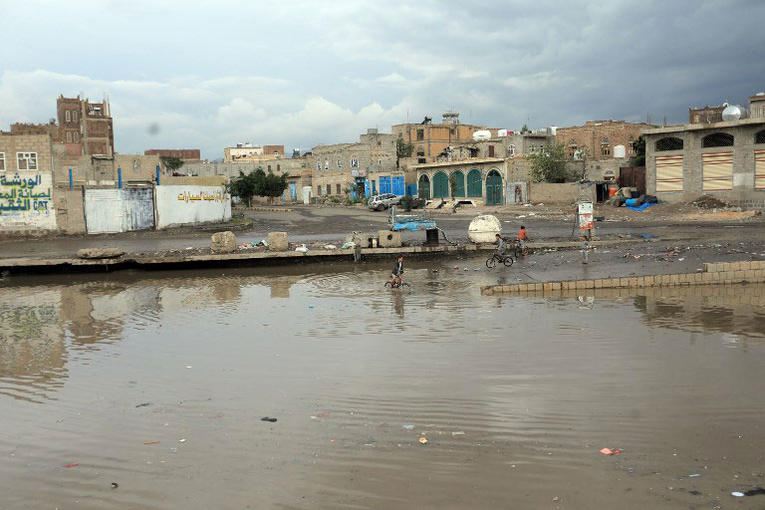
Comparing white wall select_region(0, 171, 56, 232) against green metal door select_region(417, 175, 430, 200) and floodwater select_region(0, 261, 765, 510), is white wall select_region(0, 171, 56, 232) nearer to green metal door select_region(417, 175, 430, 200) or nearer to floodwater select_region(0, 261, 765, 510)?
floodwater select_region(0, 261, 765, 510)

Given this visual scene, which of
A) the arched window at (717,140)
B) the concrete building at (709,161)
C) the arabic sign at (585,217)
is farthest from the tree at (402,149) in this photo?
the arabic sign at (585,217)

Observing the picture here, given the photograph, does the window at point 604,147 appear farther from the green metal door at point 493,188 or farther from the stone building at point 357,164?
the stone building at point 357,164

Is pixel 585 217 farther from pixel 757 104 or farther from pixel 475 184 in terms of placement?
pixel 475 184

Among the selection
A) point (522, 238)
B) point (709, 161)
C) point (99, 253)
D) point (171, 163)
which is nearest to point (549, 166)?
point (709, 161)

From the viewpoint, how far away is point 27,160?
30.5 metres

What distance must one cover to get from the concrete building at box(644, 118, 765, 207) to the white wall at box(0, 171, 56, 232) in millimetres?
31515

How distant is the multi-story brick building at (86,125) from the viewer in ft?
273

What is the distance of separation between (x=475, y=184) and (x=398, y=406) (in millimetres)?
44010

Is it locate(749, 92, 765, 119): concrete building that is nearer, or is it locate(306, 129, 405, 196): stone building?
locate(749, 92, 765, 119): concrete building

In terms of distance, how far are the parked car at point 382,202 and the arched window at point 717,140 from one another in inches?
889

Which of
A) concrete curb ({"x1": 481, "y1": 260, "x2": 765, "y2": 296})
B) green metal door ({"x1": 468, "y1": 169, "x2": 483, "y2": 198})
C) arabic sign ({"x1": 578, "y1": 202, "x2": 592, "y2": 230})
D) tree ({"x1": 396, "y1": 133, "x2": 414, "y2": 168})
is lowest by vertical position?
concrete curb ({"x1": 481, "y1": 260, "x2": 765, "y2": 296})

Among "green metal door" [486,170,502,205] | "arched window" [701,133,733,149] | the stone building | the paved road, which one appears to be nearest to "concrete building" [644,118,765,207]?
"arched window" [701,133,733,149]

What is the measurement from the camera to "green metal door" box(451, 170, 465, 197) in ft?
169

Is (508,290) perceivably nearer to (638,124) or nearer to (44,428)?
(44,428)
